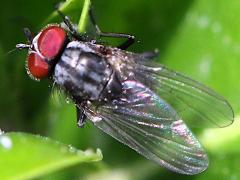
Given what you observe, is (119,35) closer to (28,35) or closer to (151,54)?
(151,54)

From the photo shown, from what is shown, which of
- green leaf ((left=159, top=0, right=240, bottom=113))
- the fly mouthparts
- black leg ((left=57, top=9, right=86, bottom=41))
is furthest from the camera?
the fly mouthparts

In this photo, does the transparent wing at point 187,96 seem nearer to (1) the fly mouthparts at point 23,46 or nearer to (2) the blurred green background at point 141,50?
(2) the blurred green background at point 141,50

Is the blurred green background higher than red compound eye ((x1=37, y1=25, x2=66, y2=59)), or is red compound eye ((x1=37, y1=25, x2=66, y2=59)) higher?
red compound eye ((x1=37, y1=25, x2=66, y2=59))

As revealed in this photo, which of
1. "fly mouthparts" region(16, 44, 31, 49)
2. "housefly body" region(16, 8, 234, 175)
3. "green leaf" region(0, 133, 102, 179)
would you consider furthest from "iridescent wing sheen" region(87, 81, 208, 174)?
"green leaf" region(0, 133, 102, 179)

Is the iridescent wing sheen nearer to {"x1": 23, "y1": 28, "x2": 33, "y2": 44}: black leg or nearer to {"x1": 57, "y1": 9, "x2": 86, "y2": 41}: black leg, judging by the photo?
{"x1": 57, "y1": 9, "x2": 86, "y2": 41}: black leg

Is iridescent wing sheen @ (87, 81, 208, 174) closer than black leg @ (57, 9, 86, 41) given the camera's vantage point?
No

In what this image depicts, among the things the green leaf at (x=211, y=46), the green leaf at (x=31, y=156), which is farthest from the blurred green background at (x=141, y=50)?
the green leaf at (x=31, y=156)
